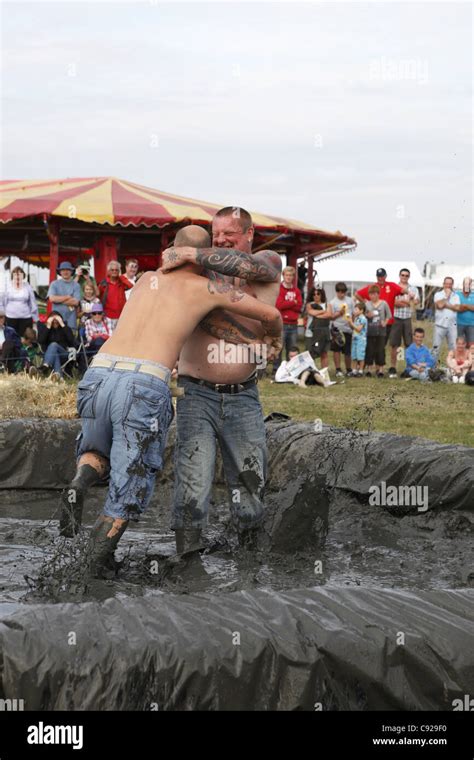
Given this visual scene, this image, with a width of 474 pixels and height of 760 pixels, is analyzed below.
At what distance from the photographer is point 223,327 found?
5.01 m

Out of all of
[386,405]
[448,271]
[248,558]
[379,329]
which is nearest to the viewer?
[248,558]

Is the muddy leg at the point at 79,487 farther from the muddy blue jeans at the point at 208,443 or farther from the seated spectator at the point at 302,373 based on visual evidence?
the seated spectator at the point at 302,373

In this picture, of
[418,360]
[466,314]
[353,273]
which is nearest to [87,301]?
[418,360]

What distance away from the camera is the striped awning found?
671 inches

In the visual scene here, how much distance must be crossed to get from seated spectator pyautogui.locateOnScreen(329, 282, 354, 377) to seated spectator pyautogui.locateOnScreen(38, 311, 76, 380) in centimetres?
404

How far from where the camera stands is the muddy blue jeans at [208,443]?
512 cm

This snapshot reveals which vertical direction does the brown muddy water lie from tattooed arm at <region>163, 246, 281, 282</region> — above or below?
below

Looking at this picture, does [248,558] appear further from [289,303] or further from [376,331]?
[376,331]

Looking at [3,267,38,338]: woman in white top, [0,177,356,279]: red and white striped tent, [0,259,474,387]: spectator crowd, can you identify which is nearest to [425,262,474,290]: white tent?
[0,177,356,279]: red and white striped tent

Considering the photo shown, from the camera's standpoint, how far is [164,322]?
4.68m

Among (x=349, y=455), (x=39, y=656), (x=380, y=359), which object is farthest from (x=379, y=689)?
(x=380, y=359)

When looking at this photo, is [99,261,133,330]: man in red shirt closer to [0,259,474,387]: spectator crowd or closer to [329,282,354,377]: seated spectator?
[0,259,474,387]: spectator crowd

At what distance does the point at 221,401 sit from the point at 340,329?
10.2m

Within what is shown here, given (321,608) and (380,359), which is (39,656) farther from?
(380,359)
